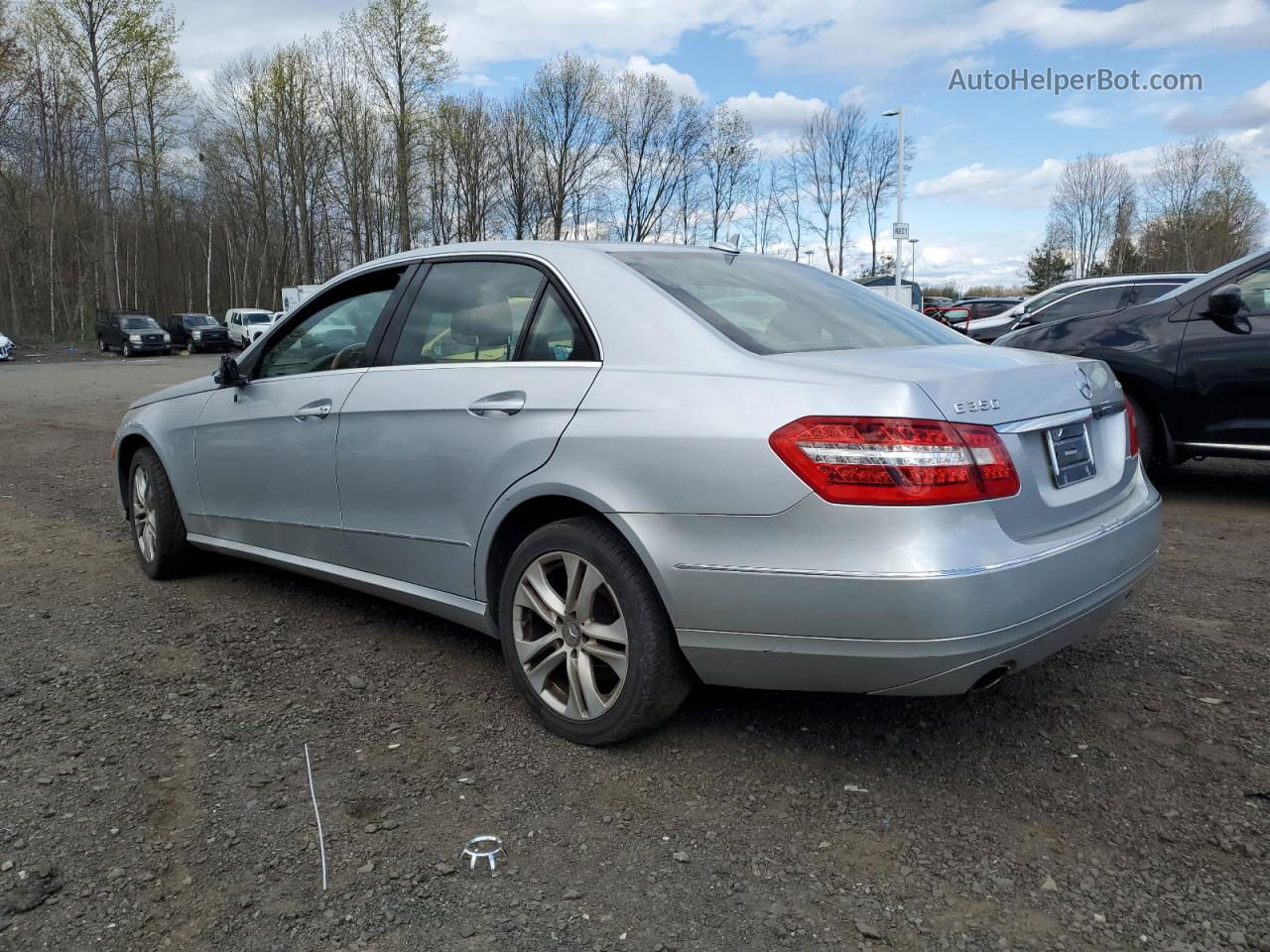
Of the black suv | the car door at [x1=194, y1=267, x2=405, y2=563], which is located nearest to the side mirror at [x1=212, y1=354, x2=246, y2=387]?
the car door at [x1=194, y1=267, x2=405, y2=563]

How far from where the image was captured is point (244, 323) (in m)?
41.9

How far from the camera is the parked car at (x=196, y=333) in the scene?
39375mm

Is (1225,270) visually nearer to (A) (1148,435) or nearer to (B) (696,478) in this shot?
(A) (1148,435)

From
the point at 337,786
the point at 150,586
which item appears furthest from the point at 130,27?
the point at 337,786

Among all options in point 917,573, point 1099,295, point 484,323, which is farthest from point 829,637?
point 1099,295

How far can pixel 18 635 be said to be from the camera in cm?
405

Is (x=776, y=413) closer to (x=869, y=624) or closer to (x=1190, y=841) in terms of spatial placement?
(x=869, y=624)

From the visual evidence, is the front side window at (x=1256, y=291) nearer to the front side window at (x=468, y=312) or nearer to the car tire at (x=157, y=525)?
the front side window at (x=468, y=312)

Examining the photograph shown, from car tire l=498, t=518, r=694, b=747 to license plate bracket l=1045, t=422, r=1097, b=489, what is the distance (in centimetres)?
113

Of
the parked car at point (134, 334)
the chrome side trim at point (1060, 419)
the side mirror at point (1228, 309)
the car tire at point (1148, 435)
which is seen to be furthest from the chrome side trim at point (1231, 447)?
the parked car at point (134, 334)

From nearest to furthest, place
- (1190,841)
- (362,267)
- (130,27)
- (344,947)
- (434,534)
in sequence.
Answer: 1. (344,947)
2. (1190,841)
3. (434,534)
4. (362,267)
5. (130,27)

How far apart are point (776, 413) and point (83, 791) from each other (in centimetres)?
216

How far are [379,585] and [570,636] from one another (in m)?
1.04

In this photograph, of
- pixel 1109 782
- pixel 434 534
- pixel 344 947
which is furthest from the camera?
pixel 434 534
